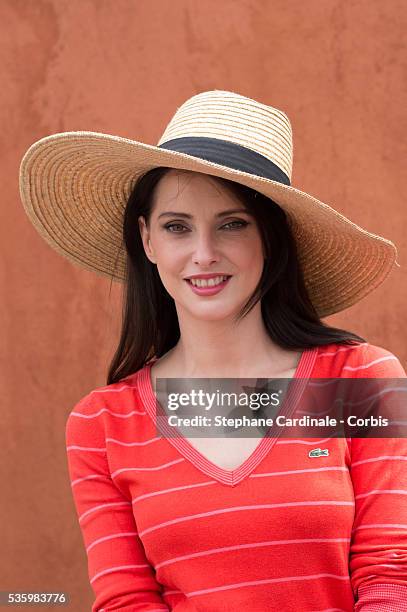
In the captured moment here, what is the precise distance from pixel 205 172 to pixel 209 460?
494 millimetres

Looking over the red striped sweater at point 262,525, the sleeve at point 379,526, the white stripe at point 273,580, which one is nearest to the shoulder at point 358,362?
the red striped sweater at point 262,525

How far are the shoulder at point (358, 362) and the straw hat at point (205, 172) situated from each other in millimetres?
222

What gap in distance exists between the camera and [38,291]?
2686 mm

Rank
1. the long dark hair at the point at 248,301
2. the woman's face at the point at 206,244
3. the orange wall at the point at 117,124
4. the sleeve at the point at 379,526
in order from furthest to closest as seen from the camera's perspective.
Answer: the orange wall at the point at 117,124, the long dark hair at the point at 248,301, the woman's face at the point at 206,244, the sleeve at the point at 379,526

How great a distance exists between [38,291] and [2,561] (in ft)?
2.20

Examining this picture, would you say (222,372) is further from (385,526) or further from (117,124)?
(117,124)

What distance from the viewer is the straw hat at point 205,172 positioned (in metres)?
1.92

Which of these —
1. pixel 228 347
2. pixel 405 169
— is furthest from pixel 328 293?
pixel 405 169

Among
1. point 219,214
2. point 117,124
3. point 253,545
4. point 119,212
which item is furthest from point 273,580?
point 117,124

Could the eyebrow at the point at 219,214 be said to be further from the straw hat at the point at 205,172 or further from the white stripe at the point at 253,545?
the white stripe at the point at 253,545

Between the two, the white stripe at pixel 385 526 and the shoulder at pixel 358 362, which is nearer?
the white stripe at pixel 385 526

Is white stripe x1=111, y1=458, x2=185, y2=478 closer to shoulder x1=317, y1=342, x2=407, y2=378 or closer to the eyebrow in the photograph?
shoulder x1=317, y1=342, x2=407, y2=378

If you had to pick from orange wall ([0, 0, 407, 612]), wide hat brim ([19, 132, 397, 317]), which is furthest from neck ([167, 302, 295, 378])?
orange wall ([0, 0, 407, 612])

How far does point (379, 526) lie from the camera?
1814 millimetres
